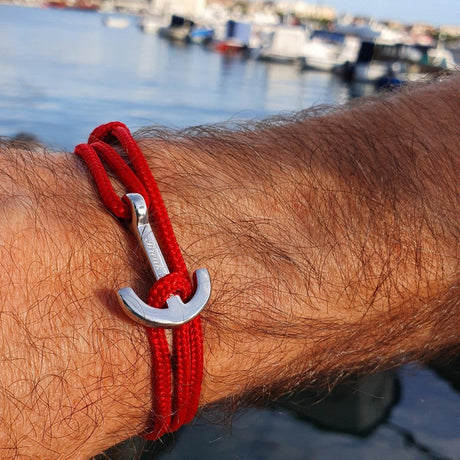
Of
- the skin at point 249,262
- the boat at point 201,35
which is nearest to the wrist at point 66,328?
the skin at point 249,262

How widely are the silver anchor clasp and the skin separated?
0.02 m

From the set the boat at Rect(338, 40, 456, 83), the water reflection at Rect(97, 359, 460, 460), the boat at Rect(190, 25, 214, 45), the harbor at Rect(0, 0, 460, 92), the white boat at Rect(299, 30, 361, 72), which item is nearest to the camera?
the water reflection at Rect(97, 359, 460, 460)

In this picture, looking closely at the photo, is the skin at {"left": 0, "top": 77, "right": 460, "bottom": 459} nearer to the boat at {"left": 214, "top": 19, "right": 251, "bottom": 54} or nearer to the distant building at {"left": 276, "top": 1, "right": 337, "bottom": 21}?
the boat at {"left": 214, "top": 19, "right": 251, "bottom": 54}

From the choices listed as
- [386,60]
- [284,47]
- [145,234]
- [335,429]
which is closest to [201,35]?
[284,47]

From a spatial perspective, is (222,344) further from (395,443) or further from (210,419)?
(395,443)

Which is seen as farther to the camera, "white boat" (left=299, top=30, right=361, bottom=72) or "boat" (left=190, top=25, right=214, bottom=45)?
"boat" (left=190, top=25, right=214, bottom=45)

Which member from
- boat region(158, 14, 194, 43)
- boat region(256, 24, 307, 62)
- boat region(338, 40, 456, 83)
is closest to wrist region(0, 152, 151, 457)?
boat region(338, 40, 456, 83)

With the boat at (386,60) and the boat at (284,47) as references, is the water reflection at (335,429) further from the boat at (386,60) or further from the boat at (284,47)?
the boat at (284,47)

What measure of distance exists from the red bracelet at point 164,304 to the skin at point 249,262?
0.01m

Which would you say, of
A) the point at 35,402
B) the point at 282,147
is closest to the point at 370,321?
the point at 282,147

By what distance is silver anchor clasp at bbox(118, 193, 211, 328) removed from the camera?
497 millimetres

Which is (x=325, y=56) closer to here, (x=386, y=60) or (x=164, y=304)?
(x=386, y=60)

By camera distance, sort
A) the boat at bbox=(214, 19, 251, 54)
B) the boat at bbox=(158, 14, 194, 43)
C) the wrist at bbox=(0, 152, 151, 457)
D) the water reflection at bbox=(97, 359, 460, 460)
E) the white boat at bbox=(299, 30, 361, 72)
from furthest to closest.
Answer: the boat at bbox=(158, 14, 194, 43), the boat at bbox=(214, 19, 251, 54), the white boat at bbox=(299, 30, 361, 72), the water reflection at bbox=(97, 359, 460, 460), the wrist at bbox=(0, 152, 151, 457)

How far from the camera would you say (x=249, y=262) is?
59 centimetres
